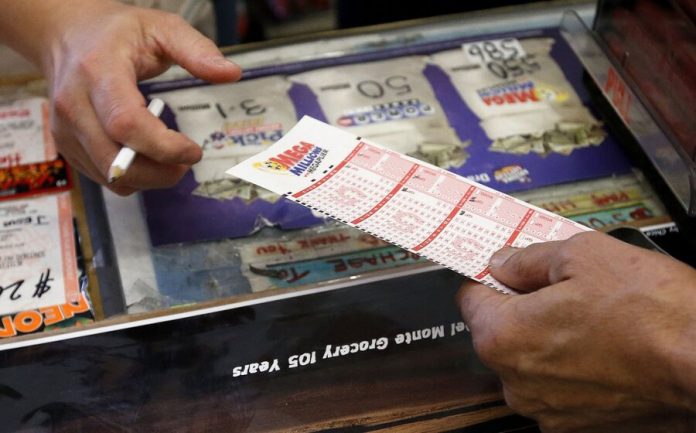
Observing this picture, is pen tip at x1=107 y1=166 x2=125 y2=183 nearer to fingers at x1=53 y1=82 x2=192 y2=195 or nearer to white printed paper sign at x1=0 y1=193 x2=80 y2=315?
fingers at x1=53 y1=82 x2=192 y2=195

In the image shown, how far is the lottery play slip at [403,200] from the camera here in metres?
0.91

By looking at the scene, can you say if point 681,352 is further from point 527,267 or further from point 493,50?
point 493,50

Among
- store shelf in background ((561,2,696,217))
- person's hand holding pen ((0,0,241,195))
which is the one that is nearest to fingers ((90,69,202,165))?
person's hand holding pen ((0,0,241,195))

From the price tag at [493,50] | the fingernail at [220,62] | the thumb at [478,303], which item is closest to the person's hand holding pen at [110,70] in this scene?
the fingernail at [220,62]

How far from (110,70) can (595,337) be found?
641 millimetres

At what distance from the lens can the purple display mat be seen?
110 cm

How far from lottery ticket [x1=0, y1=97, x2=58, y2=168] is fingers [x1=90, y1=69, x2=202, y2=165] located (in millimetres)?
263

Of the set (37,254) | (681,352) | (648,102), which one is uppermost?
(648,102)

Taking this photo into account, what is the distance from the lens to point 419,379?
3.01 feet

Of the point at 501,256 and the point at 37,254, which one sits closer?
the point at 501,256

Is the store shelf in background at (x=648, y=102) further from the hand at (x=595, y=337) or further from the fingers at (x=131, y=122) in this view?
the fingers at (x=131, y=122)

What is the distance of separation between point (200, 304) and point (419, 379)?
0.90ft

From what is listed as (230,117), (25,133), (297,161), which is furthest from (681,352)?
(25,133)

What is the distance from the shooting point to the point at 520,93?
130 centimetres
